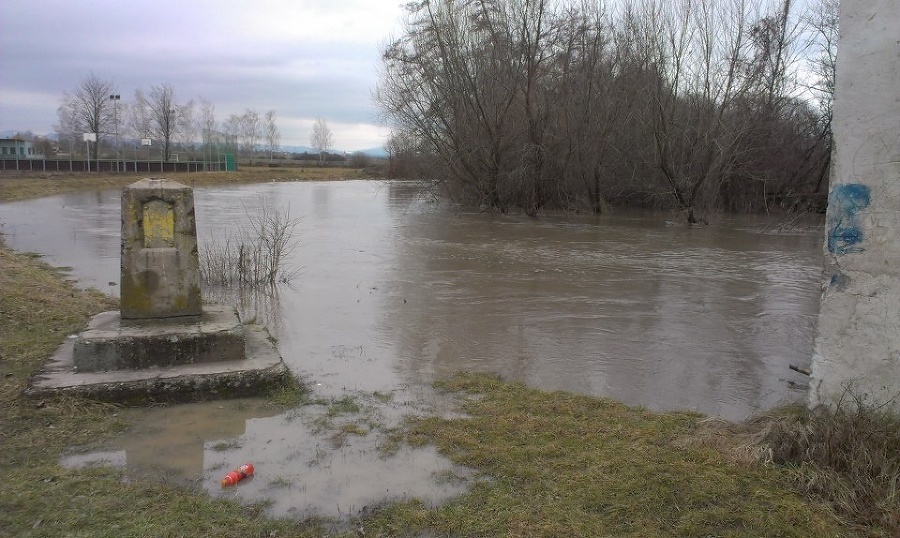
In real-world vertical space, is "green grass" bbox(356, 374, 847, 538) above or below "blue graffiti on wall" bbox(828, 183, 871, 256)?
below

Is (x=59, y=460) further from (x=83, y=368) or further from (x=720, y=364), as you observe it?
(x=720, y=364)

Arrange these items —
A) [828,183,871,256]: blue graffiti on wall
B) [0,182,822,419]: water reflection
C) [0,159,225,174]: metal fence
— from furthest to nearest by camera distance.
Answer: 1. [0,159,225,174]: metal fence
2. [0,182,822,419]: water reflection
3. [828,183,871,256]: blue graffiti on wall

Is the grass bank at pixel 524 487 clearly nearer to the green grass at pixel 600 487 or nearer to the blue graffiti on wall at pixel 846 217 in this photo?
the green grass at pixel 600 487

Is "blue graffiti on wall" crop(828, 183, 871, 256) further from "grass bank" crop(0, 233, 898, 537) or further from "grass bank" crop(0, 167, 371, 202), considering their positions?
"grass bank" crop(0, 167, 371, 202)

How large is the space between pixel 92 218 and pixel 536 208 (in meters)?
16.8

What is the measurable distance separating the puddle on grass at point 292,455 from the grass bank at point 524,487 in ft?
0.44

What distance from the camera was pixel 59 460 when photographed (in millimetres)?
4004

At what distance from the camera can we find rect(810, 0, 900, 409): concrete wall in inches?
147

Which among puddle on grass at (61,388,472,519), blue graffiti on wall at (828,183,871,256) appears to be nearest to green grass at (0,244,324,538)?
puddle on grass at (61,388,472,519)

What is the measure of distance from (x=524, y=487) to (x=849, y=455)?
1.77m

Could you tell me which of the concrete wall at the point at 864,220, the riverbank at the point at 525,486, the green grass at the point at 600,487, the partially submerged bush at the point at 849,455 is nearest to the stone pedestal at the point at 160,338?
the riverbank at the point at 525,486

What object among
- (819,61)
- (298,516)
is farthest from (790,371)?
(819,61)

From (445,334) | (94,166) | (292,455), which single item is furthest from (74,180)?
(292,455)

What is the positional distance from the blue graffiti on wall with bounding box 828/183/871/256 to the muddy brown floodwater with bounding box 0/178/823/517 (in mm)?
2205
